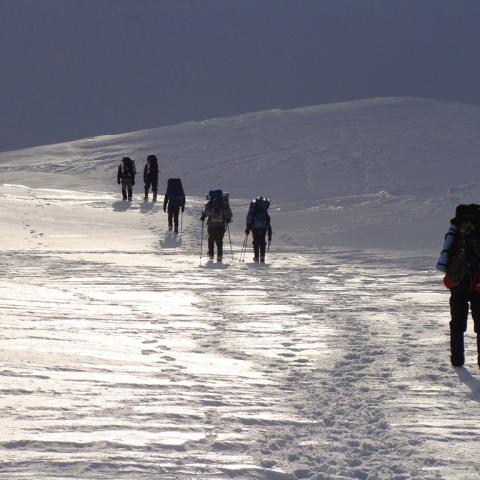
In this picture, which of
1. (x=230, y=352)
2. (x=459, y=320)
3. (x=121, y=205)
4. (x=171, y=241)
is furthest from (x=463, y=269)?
(x=121, y=205)

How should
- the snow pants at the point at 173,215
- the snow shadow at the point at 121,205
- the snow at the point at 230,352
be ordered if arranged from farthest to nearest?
the snow shadow at the point at 121,205, the snow pants at the point at 173,215, the snow at the point at 230,352

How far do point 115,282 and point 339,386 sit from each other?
23.5 ft

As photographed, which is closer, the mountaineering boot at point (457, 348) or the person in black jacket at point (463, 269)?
the person in black jacket at point (463, 269)

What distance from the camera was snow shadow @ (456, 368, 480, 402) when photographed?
7790mm

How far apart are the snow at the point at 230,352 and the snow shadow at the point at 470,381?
0.6 inches

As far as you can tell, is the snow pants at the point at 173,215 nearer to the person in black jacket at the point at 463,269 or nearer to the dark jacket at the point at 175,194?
the dark jacket at the point at 175,194

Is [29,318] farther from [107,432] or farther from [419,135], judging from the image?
[419,135]

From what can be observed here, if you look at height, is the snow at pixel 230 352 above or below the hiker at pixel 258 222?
below

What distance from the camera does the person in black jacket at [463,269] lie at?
850 cm

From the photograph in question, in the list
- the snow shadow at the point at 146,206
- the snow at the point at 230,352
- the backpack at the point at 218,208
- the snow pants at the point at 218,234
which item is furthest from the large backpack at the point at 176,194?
the snow shadow at the point at 146,206

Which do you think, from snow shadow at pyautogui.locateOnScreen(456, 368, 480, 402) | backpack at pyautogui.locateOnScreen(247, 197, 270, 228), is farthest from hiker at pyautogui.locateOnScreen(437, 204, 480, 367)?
backpack at pyautogui.locateOnScreen(247, 197, 270, 228)

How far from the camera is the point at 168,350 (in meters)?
9.20

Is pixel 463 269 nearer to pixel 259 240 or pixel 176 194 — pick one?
pixel 259 240

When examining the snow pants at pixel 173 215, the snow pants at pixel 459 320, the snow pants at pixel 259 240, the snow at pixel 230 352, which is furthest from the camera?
the snow pants at pixel 173 215
